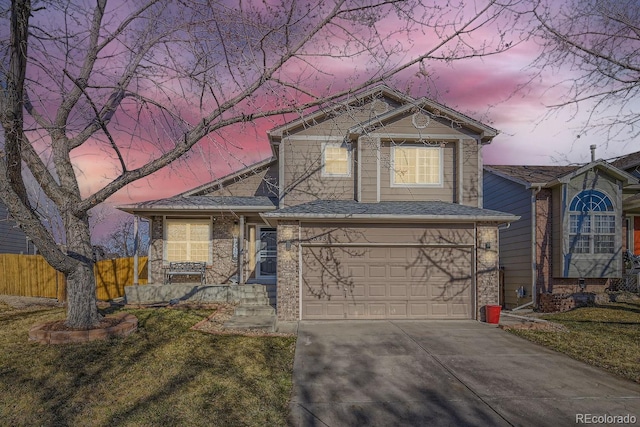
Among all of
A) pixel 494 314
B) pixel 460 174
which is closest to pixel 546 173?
pixel 460 174

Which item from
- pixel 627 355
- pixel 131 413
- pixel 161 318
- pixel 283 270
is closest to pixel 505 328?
pixel 627 355

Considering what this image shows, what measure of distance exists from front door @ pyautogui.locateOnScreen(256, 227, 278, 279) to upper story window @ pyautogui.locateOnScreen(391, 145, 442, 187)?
520 cm

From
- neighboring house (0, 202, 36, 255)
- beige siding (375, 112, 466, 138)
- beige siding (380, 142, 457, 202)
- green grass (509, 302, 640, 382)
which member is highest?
beige siding (375, 112, 466, 138)

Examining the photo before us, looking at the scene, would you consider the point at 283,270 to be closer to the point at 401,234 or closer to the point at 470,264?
the point at 401,234

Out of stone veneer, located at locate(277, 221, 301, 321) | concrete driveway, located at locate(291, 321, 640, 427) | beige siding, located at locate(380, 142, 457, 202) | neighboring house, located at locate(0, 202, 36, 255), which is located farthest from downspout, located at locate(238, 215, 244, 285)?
neighboring house, located at locate(0, 202, 36, 255)

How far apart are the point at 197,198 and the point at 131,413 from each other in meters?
11.5

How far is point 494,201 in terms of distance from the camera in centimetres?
1998

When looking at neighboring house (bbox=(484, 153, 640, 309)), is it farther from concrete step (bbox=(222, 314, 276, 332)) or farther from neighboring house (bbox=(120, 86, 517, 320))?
concrete step (bbox=(222, 314, 276, 332))

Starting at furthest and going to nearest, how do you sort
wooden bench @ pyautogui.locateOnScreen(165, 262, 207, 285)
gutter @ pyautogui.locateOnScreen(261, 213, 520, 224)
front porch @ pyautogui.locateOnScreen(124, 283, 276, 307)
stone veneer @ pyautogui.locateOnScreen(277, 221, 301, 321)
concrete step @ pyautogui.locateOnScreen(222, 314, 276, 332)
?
1. wooden bench @ pyautogui.locateOnScreen(165, 262, 207, 285)
2. front porch @ pyautogui.locateOnScreen(124, 283, 276, 307)
3. stone veneer @ pyautogui.locateOnScreen(277, 221, 301, 321)
4. gutter @ pyautogui.locateOnScreen(261, 213, 520, 224)
5. concrete step @ pyautogui.locateOnScreen(222, 314, 276, 332)

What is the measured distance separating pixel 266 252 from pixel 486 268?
7776mm

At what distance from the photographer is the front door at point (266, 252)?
16812mm

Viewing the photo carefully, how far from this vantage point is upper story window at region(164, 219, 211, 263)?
16516mm

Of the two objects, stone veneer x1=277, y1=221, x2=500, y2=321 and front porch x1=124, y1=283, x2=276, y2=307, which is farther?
front porch x1=124, y1=283, x2=276, y2=307

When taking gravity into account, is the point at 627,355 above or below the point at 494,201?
below
